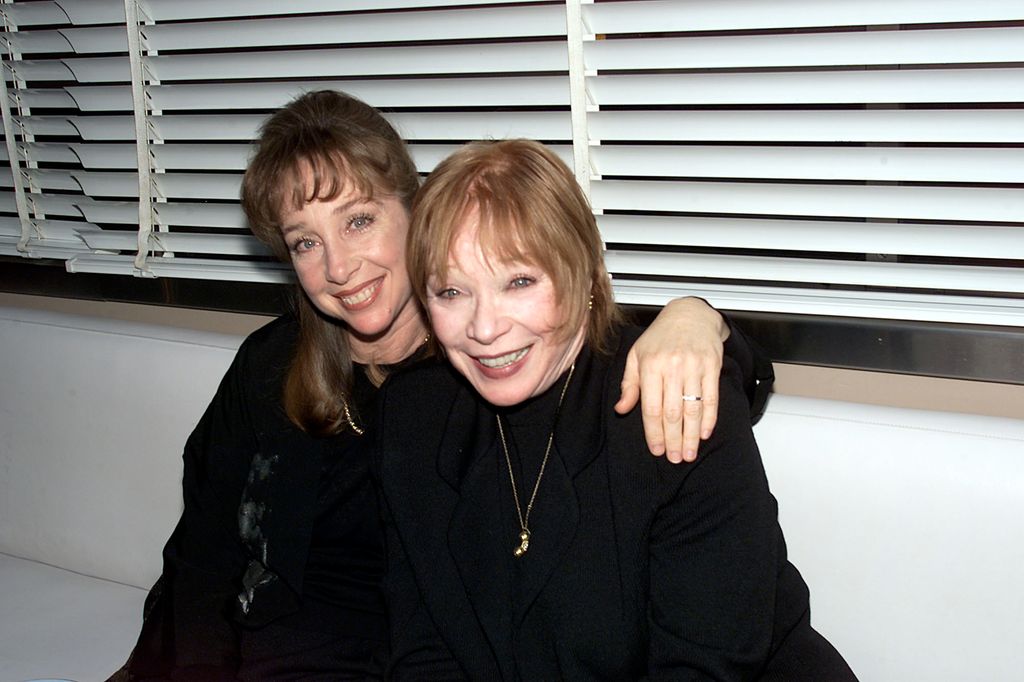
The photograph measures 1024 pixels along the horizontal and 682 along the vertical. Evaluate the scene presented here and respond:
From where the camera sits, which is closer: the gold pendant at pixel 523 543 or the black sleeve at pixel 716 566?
the black sleeve at pixel 716 566

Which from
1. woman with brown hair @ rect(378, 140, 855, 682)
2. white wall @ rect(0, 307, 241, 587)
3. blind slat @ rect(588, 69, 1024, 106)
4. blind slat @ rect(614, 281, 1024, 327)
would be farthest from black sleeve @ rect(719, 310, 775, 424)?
white wall @ rect(0, 307, 241, 587)

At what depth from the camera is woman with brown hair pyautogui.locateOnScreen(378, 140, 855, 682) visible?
4.77 ft

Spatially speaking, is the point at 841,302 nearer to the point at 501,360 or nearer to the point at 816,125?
the point at 816,125

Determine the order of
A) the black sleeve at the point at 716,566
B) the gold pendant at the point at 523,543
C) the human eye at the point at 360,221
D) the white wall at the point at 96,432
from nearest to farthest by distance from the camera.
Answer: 1. the black sleeve at the point at 716,566
2. the gold pendant at the point at 523,543
3. the human eye at the point at 360,221
4. the white wall at the point at 96,432

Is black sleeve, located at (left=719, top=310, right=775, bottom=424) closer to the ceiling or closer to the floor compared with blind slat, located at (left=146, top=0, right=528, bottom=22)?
closer to the floor

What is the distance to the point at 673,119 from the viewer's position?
2.06m

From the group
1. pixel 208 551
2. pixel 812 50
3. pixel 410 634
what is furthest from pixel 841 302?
pixel 208 551

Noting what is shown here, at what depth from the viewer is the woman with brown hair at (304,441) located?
1.79 m

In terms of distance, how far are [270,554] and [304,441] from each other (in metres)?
0.21

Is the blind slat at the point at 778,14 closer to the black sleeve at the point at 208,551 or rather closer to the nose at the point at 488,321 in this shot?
the nose at the point at 488,321

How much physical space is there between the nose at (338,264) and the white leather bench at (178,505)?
61 centimetres

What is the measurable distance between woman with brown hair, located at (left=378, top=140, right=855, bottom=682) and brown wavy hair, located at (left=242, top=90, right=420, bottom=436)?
265mm

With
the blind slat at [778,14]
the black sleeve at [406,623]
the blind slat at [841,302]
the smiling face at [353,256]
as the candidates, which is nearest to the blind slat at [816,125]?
the blind slat at [778,14]

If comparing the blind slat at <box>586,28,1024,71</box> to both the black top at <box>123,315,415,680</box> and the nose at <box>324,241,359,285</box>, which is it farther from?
the black top at <box>123,315,415,680</box>
